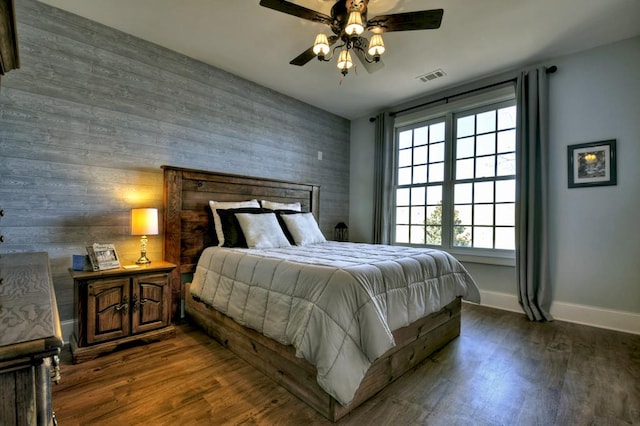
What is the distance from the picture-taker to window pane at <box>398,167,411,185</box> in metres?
4.48

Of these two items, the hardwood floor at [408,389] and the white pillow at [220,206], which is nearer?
the hardwood floor at [408,389]

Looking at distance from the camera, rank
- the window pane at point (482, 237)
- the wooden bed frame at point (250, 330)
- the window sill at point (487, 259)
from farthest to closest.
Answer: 1. the window pane at point (482, 237)
2. the window sill at point (487, 259)
3. the wooden bed frame at point (250, 330)

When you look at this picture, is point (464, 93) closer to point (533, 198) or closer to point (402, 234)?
point (533, 198)

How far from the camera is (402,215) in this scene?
14.9 ft

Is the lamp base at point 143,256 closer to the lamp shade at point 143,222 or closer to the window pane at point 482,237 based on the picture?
the lamp shade at point 143,222

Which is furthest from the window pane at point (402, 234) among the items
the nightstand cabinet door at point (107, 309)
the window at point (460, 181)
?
the nightstand cabinet door at point (107, 309)

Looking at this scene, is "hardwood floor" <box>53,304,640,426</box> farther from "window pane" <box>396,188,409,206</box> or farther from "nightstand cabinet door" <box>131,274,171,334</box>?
"window pane" <box>396,188,409,206</box>

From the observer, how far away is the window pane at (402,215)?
449cm

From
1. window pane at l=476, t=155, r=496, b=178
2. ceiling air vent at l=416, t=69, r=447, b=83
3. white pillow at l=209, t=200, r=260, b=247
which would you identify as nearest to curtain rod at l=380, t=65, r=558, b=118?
ceiling air vent at l=416, t=69, r=447, b=83

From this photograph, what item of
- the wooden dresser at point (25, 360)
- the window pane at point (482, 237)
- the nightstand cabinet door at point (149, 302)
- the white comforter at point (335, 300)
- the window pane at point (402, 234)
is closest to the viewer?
the wooden dresser at point (25, 360)

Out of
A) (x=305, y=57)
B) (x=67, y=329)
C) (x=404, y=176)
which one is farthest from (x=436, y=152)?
(x=67, y=329)

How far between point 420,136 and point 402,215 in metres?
1.22

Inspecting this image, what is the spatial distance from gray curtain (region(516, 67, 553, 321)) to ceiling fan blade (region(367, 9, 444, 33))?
209 centimetres

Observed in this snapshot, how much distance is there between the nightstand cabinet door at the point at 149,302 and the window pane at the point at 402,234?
10.7 feet
